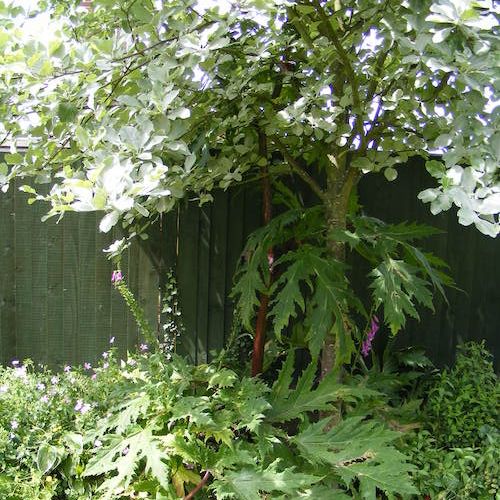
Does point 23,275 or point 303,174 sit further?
point 23,275

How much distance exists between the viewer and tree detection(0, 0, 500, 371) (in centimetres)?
188

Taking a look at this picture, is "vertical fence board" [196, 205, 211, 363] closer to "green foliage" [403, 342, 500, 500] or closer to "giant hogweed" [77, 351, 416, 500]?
"giant hogweed" [77, 351, 416, 500]

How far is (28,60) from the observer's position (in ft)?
6.52

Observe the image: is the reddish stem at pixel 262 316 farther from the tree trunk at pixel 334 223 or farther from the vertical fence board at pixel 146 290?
the vertical fence board at pixel 146 290

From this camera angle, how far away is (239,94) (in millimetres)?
2795

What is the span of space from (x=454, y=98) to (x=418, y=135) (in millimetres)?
339

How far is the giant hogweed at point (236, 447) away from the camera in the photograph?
7.79 feet

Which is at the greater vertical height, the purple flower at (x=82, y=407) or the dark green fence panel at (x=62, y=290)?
the dark green fence panel at (x=62, y=290)

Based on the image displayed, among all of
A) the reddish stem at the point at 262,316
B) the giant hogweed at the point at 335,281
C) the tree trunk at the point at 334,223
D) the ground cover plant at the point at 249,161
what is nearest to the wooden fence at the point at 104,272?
the ground cover plant at the point at 249,161

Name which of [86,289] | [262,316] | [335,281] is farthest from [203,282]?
[335,281]

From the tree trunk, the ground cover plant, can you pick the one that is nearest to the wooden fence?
the ground cover plant

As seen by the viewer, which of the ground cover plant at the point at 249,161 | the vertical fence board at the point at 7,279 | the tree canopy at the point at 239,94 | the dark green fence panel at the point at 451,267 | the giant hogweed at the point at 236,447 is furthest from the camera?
the dark green fence panel at the point at 451,267

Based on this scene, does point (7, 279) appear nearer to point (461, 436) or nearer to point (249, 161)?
point (249, 161)

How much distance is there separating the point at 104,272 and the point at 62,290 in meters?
0.33
